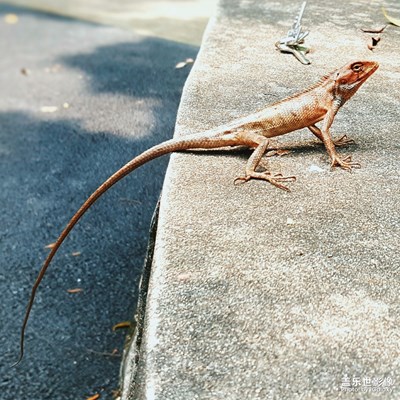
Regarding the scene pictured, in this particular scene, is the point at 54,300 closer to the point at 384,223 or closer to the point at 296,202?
the point at 296,202

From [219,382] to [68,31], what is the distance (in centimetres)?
608

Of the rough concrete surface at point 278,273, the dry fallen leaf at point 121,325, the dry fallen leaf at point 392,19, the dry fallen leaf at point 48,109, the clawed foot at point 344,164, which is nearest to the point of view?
the rough concrete surface at point 278,273

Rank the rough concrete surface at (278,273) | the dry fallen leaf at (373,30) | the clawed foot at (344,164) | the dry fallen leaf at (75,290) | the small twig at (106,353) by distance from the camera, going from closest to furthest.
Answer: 1. the rough concrete surface at (278,273)
2. the clawed foot at (344,164)
3. the small twig at (106,353)
4. the dry fallen leaf at (75,290)
5. the dry fallen leaf at (373,30)

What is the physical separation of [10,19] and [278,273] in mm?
6489

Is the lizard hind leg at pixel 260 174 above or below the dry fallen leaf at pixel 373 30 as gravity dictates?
above

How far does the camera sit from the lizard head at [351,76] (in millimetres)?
2480

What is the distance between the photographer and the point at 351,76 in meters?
2.50

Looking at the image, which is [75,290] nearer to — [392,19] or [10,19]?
[392,19]

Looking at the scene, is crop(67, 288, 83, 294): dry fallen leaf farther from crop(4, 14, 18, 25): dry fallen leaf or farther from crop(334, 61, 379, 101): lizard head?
crop(4, 14, 18, 25): dry fallen leaf

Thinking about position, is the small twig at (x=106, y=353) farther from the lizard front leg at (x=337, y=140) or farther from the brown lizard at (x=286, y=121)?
the lizard front leg at (x=337, y=140)

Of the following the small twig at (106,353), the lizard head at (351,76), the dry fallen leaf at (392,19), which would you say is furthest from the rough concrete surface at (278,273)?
the dry fallen leaf at (392,19)

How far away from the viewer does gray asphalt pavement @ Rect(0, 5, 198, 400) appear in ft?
9.55

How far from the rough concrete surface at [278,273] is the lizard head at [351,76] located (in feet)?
0.73

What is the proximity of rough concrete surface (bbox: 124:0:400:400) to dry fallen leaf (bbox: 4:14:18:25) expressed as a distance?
16.4 feet
